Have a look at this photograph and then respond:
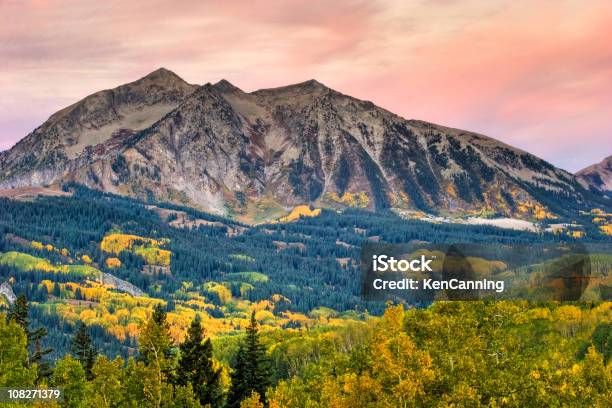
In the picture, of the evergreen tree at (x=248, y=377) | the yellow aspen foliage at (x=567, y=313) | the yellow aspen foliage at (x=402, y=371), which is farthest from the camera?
the yellow aspen foliage at (x=567, y=313)

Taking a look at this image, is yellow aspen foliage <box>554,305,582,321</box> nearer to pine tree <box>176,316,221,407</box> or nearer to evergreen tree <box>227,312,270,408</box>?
evergreen tree <box>227,312,270,408</box>

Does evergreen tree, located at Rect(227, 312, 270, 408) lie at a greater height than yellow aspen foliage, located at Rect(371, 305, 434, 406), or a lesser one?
lesser

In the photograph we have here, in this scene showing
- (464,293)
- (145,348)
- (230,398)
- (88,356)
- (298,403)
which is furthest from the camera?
(88,356)

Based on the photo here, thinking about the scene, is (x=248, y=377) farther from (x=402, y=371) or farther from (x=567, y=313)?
(x=567, y=313)

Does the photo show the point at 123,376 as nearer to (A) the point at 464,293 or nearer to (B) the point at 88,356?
(B) the point at 88,356

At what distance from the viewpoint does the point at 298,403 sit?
81500 millimetres

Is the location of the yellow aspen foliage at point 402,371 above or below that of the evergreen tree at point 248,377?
above

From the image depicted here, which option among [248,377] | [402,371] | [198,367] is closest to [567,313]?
[248,377]

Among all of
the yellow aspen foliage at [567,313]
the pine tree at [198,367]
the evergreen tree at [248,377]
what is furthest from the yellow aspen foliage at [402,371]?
the yellow aspen foliage at [567,313]

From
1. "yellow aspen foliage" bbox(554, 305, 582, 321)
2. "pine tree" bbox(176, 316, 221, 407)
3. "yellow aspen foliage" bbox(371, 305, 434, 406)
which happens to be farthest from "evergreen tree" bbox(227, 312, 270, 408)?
"yellow aspen foliage" bbox(554, 305, 582, 321)

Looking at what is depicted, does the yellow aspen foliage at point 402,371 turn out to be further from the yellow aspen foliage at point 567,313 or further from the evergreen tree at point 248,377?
the yellow aspen foliage at point 567,313

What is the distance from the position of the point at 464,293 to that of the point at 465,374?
32.5 feet

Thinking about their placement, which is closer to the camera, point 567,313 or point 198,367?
point 198,367

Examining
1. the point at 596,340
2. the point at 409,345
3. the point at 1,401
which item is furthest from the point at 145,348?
the point at 596,340
